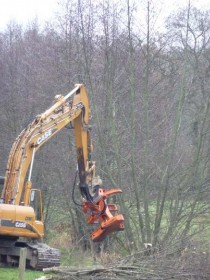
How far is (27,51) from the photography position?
2531 cm

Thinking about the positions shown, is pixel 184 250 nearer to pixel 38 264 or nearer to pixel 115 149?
pixel 38 264

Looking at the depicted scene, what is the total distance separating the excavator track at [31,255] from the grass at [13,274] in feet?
0.68

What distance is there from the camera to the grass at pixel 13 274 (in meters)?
11.9

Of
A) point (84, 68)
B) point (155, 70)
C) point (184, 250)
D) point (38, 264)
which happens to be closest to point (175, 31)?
point (155, 70)

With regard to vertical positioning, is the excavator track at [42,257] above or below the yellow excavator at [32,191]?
below

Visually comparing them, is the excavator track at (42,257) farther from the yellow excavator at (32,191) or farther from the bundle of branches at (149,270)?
the bundle of branches at (149,270)

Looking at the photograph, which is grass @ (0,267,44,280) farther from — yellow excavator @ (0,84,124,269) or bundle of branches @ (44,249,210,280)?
bundle of branches @ (44,249,210,280)

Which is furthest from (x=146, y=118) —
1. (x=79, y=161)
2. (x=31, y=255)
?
(x=31, y=255)

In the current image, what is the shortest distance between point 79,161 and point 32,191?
4.13 feet

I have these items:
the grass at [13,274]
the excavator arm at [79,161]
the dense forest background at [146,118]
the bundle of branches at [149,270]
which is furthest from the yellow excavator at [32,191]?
the dense forest background at [146,118]

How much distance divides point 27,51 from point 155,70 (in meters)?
9.79

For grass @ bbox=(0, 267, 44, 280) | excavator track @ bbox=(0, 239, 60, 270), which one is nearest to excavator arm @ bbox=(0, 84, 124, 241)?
excavator track @ bbox=(0, 239, 60, 270)

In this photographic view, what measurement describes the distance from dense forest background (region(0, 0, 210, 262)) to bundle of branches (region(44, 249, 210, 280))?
10.2ft

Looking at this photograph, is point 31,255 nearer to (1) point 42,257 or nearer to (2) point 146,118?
(1) point 42,257
